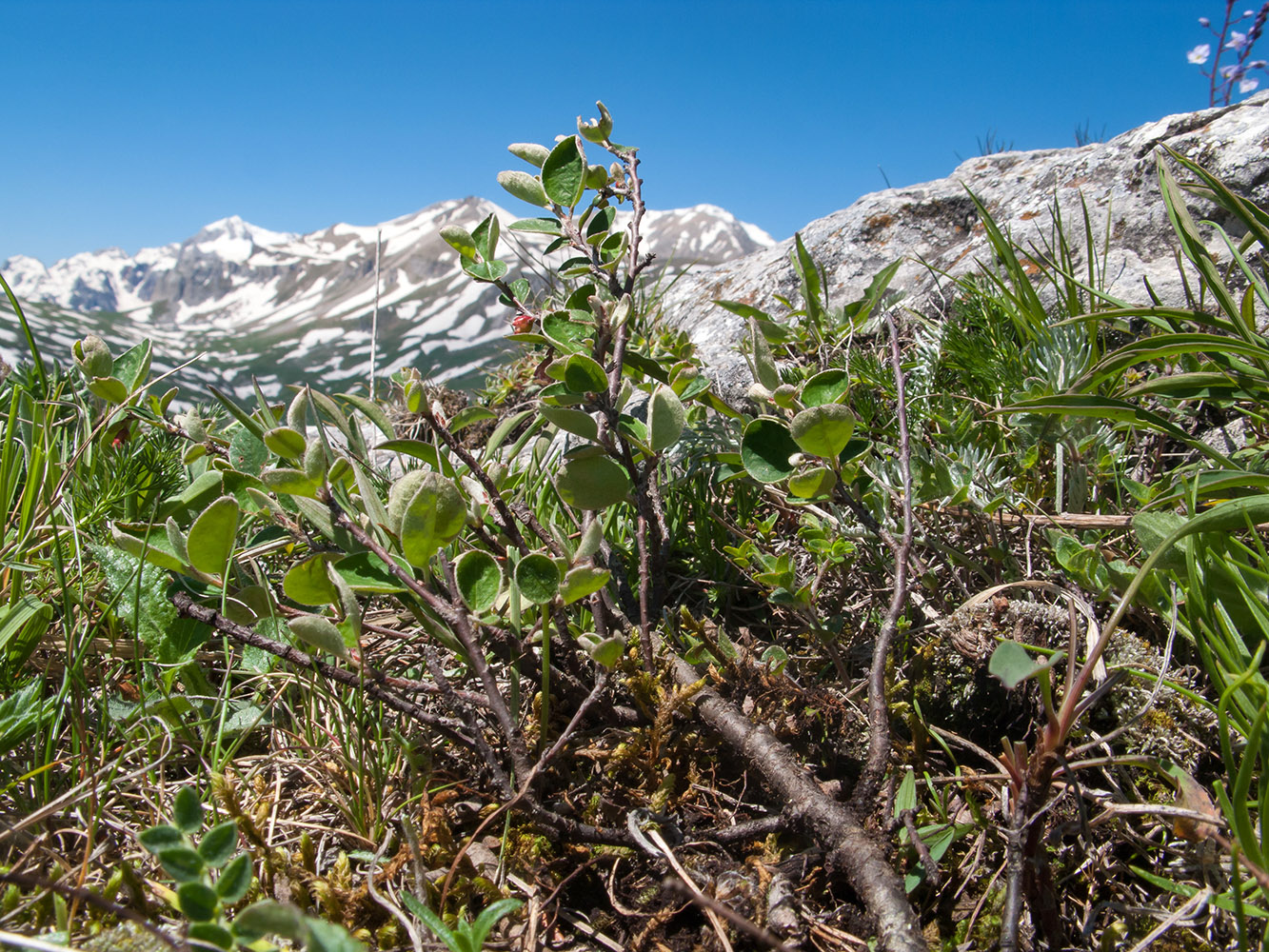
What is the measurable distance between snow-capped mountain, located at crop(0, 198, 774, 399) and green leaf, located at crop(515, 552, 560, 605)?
11486mm

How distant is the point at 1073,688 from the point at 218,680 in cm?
183

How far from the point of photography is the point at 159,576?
1.57m

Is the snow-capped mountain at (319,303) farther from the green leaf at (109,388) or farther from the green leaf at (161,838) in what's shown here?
the green leaf at (161,838)

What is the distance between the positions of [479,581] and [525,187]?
1072 millimetres

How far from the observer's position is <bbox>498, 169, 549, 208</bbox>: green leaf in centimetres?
183

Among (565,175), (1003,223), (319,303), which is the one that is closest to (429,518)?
(565,175)

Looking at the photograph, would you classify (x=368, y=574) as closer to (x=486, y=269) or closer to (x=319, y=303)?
(x=486, y=269)

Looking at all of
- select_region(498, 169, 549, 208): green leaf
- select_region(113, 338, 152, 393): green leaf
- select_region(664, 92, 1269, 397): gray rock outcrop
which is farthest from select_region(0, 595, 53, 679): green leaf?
select_region(664, 92, 1269, 397): gray rock outcrop

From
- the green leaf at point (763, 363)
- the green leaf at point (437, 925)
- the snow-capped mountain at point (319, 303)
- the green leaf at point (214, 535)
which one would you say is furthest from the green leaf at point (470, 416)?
the snow-capped mountain at point (319, 303)

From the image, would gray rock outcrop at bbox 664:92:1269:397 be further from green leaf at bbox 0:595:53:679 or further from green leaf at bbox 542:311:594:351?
green leaf at bbox 0:595:53:679

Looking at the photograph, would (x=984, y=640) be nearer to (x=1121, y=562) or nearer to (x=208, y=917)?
(x=1121, y=562)

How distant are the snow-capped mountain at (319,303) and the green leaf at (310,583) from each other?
1144cm

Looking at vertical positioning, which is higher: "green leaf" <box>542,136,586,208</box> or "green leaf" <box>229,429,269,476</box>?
"green leaf" <box>542,136,586,208</box>

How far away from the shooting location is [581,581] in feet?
3.93
